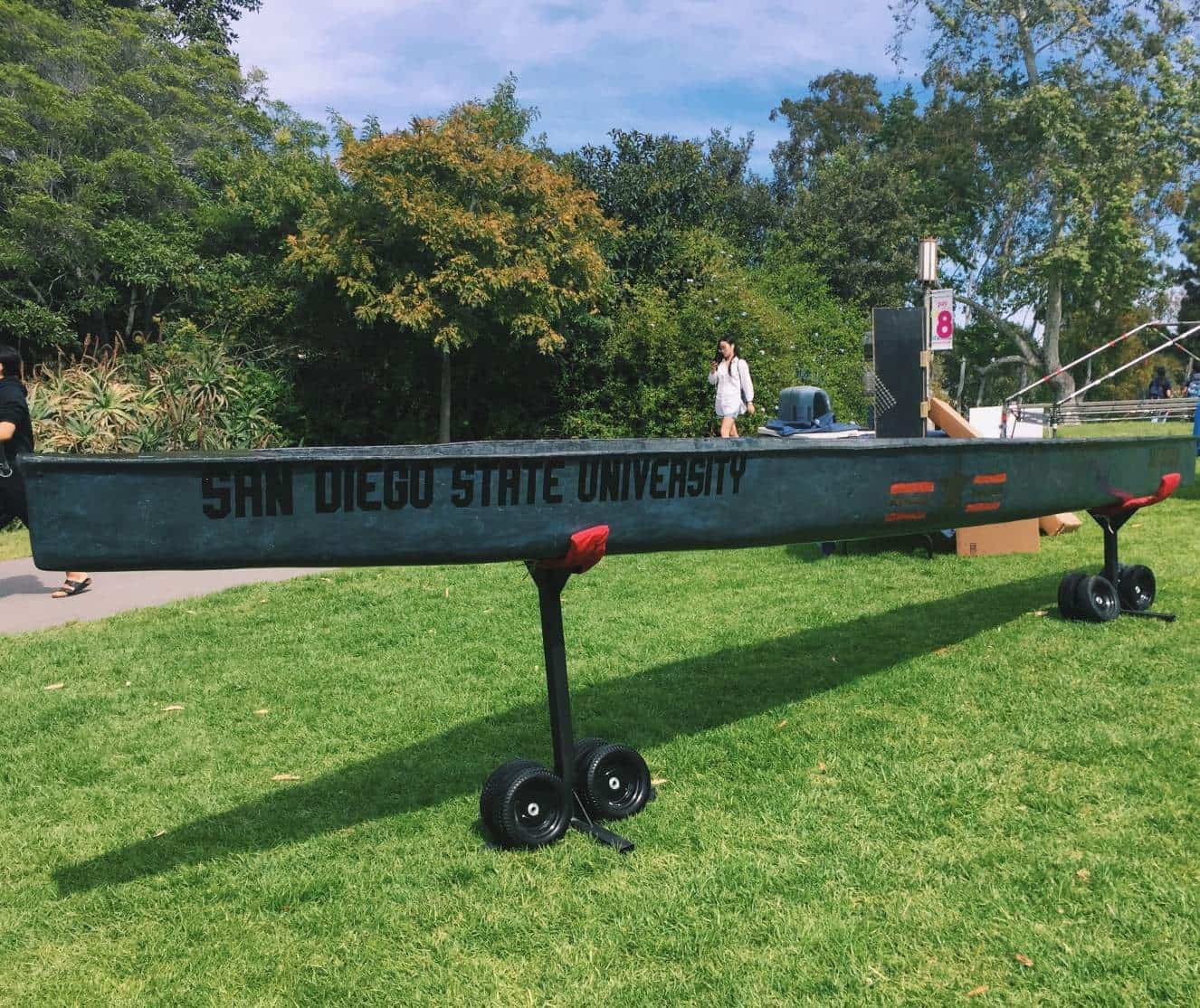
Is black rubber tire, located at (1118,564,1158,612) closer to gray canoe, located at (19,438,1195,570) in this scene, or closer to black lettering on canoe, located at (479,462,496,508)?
gray canoe, located at (19,438,1195,570)

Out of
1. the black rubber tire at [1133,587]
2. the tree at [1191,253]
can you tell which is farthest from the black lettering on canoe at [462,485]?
the tree at [1191,253]

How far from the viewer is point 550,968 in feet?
7.01

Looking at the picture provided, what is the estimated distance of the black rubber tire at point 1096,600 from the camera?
15.7 ft

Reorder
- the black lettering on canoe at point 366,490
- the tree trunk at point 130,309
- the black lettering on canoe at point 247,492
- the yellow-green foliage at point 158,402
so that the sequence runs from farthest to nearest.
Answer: the tree trunk at point 130,309, the yellow-green foliage at point 158,402, the black lettering on canoe at point 366,490, the black lettering on canoe at point 247,492

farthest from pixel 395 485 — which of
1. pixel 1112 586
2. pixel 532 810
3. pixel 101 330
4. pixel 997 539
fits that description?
pixel 101 330

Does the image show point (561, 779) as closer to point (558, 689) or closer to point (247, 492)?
point (558, 689)

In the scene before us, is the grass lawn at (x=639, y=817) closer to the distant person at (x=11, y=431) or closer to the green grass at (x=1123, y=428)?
the distant person at (x=11, y=431)

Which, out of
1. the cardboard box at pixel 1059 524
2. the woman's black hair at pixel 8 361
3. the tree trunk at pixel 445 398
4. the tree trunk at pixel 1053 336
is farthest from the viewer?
the tree trunk at pixel 1053 336

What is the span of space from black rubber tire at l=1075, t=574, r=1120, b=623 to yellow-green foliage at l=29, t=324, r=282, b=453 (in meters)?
9.94

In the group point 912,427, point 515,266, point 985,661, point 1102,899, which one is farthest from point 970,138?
point 1102,899

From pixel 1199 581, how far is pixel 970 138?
29257 millimetres

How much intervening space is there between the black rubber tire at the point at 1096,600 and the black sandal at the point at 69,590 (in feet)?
22.0

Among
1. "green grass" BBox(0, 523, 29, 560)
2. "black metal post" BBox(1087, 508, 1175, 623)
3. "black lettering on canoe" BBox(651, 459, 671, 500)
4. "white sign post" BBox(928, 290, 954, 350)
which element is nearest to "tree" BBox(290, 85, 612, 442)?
"green grass" BBox(0, 523, 29, 560)

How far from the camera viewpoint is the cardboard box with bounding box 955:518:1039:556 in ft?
22.1
